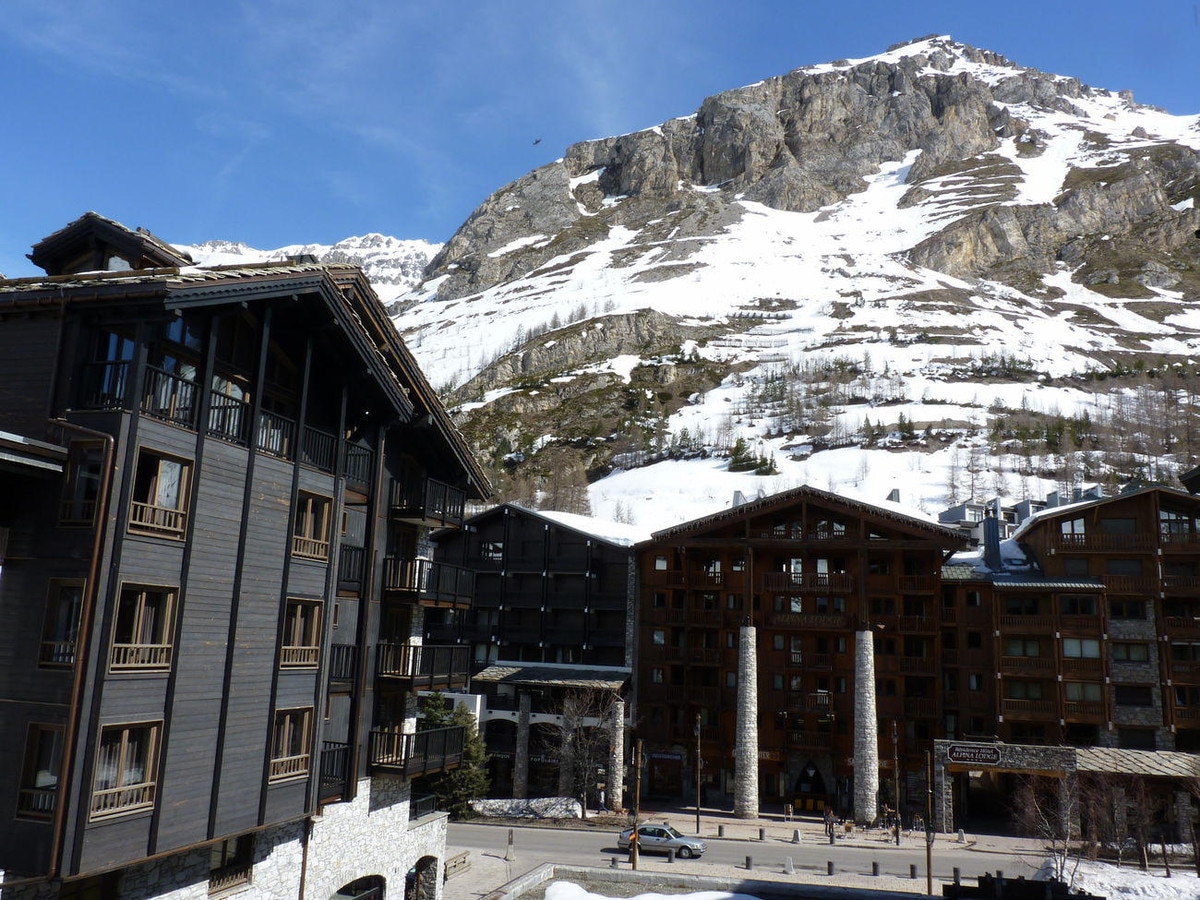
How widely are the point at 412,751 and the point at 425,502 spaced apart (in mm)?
7420

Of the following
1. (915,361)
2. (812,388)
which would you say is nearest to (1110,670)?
(812,388)

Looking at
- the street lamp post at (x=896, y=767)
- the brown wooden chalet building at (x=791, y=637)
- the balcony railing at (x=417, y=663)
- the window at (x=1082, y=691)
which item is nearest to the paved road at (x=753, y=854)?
the street lamp post at (x=896, y=767)

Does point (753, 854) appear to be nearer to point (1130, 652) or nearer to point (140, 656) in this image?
point (1130, 652)

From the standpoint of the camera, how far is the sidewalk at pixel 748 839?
3481 centimetres

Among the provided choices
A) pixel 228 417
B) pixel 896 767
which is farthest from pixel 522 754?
A: pixel 228 417

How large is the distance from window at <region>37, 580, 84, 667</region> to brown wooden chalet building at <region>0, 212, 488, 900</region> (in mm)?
31

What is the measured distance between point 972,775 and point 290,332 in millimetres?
54211

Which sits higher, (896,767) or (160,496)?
(160,496)

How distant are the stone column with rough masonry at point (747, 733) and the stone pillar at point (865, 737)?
576cm

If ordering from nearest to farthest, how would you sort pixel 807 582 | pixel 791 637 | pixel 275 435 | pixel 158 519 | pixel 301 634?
pixel 158 519 → pixel 275 435 → pixel 301 634 → pixel 807 582 → pixel 791 637

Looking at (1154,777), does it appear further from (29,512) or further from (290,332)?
(29,512)

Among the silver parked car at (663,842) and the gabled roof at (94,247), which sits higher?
the gabled roof at (94,247)

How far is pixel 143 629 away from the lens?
16406 millimetres

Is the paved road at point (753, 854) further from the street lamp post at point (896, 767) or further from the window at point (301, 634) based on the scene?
the window at point (301, 634)
